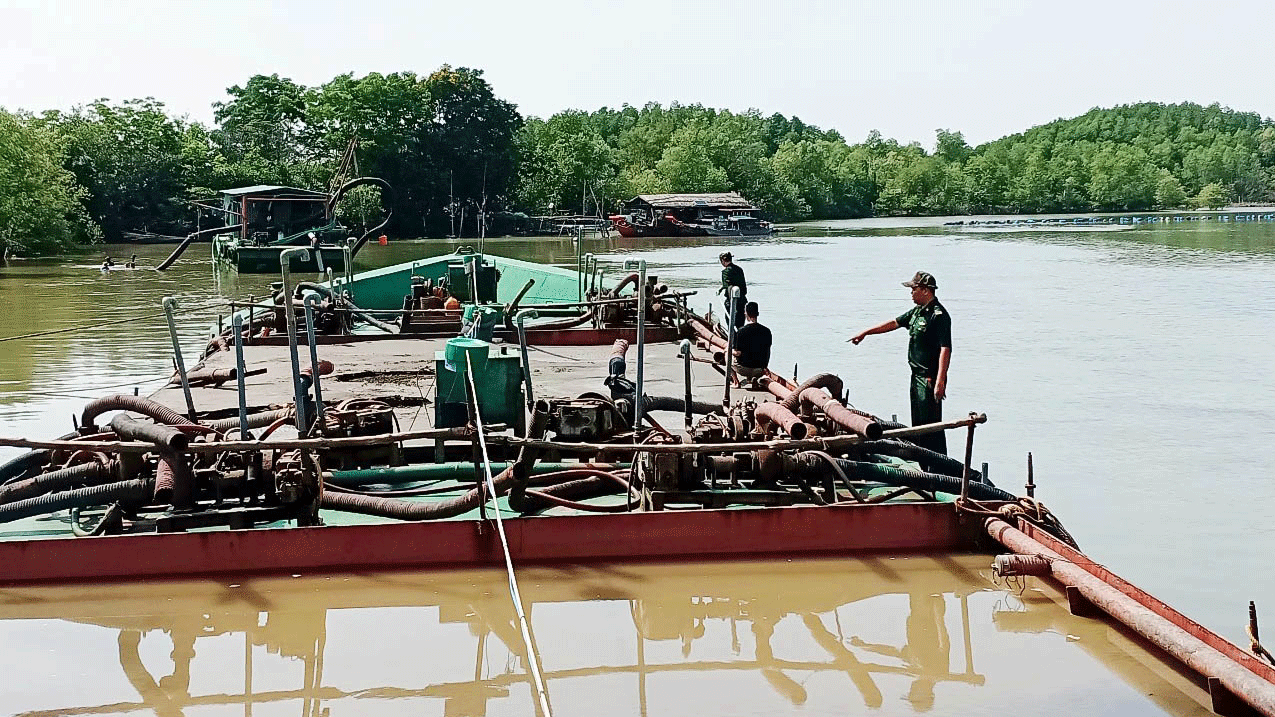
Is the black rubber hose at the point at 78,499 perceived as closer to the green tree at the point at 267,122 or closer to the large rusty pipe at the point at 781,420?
the large rusty pipe at the point at 781,420

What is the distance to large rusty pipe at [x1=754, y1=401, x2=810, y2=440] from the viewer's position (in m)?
8.24

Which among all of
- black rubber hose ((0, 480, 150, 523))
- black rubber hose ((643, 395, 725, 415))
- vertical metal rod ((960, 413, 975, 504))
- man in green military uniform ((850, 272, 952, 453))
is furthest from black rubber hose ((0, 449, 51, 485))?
vertical metal rod ((960, 413, 975, 504))

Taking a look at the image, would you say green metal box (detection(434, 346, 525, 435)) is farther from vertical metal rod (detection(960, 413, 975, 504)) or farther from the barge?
the barge

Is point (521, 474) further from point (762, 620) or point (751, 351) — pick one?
point (751, 351)

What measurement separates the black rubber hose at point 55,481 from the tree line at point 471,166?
32.4 metres

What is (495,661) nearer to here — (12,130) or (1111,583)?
(1111,583)

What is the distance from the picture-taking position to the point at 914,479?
8.16 m

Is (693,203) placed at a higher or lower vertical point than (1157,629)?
higher

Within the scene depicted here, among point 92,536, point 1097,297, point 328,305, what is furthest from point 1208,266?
point 92,536

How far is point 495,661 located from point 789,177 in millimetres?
108105

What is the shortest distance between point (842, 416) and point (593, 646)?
2380mm

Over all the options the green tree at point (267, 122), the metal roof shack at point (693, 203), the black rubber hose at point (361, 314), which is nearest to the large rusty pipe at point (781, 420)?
the black rubber hose at point (361, 314)

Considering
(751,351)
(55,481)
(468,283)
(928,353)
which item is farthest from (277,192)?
(928,353)

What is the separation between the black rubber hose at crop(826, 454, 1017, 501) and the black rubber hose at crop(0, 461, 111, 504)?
463 cm
